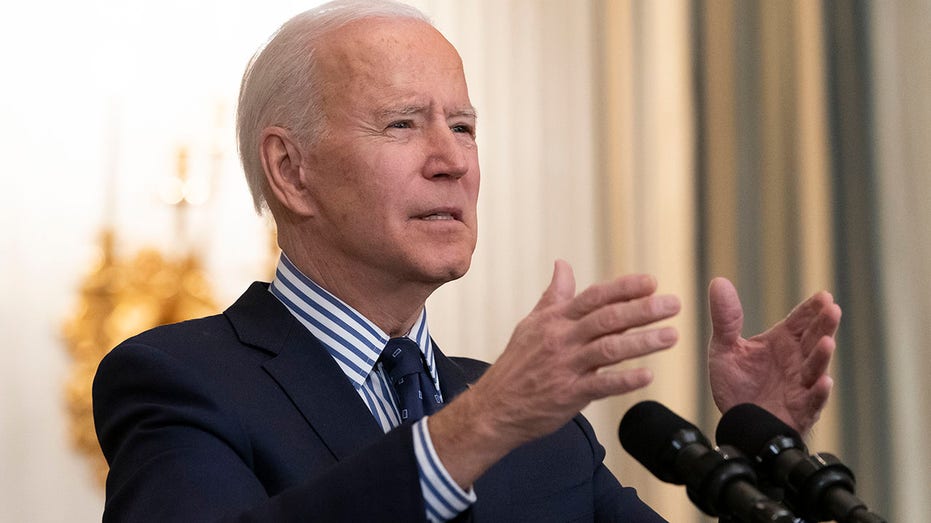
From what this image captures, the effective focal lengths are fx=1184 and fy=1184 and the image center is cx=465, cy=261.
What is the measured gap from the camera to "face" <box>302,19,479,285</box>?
6.53ft

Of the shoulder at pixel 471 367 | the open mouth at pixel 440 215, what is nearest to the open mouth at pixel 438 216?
the open mouth at pixel 440 215

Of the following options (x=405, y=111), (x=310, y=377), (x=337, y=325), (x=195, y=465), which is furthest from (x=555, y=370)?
(x=405, y=111)

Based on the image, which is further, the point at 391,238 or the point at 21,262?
the point at 21,262

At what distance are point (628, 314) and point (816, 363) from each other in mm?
645

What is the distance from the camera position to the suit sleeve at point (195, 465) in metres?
1.39

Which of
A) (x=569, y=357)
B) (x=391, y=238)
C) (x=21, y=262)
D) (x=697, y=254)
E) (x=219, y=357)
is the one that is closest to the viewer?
(x=569, y=357)

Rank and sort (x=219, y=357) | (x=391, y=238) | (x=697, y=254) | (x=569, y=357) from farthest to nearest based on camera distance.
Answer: (x=697, y=254), (x=391, y=238), (x=219, y=357), (x=569, y=357)

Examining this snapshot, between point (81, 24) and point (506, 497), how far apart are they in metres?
2.70

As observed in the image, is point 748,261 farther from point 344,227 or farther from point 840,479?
point 840,479

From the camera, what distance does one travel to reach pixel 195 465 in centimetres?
156

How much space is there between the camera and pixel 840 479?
1331 millimetres

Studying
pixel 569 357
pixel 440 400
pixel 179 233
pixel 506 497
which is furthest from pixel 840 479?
pixel 179 233

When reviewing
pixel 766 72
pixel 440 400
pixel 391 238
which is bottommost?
pixel 440 400

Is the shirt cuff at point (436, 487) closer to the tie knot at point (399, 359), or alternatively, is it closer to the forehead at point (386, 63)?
the tie knot at point (399, 359)
